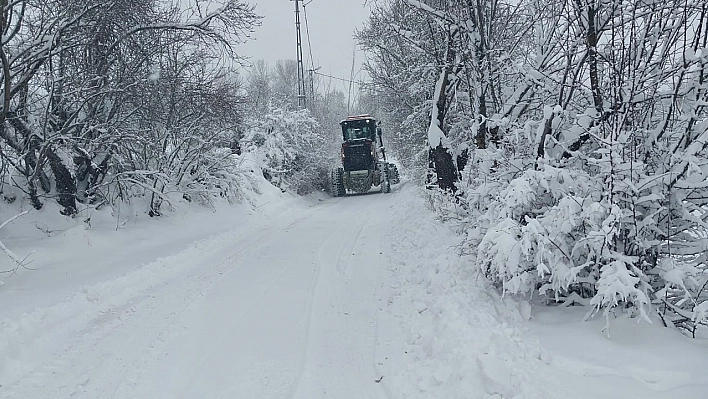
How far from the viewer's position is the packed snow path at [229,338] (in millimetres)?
4062

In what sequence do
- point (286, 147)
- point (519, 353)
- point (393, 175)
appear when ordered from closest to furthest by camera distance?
point (519, 353)
point (286, 147)
point (393, 175)

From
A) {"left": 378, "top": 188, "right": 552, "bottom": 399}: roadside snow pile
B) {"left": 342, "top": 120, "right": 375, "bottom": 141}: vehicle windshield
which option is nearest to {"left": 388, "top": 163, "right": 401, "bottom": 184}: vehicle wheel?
{"left": 342, "top": 120, "right": 375, "bottom": 141}: vehicle windshield

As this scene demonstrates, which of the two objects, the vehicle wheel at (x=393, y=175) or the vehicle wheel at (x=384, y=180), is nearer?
the vehicle wheel at (x=384, y=180)

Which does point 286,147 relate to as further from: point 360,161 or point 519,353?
point 519,353

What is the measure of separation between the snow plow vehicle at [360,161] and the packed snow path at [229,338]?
16.2 metres

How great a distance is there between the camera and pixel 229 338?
5.07m

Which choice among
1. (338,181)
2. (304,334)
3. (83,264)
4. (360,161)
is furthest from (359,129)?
(304,334)

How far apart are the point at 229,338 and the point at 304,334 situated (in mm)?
744

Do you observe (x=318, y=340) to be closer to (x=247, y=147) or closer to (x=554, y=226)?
(x=554, y=226)

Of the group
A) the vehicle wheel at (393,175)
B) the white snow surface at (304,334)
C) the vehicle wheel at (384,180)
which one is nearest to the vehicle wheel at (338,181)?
the vehicle wheel at (384,180)

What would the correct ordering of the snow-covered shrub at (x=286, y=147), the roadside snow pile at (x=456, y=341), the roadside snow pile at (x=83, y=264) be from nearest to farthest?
the roadside snow pile at (x=456, y=341), the roadside snow pile at (x=83, y=264), the snow-covered shrub at (x=286, y=147)

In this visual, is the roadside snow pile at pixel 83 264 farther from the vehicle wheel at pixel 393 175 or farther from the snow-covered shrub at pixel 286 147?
the vehicle wheel at pixel 393 175

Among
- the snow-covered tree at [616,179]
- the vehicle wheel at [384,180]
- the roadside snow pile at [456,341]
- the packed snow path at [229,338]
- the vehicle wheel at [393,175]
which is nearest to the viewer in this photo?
the roadside snow pile at [456,341]

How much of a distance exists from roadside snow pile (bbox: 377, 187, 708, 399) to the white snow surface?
13 mm
